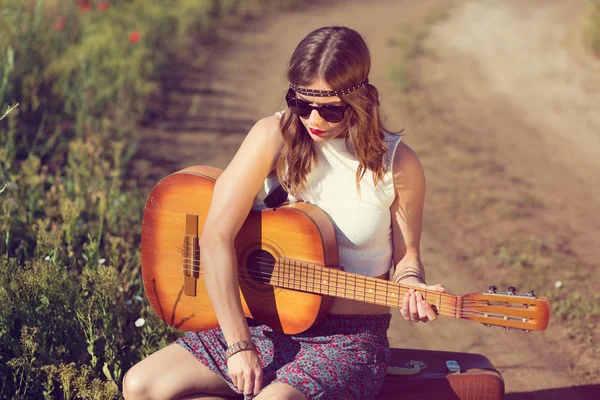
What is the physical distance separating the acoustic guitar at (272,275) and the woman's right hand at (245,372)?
0.24 m

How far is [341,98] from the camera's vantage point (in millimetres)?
2891

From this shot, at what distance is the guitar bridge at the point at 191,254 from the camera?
3246 mm

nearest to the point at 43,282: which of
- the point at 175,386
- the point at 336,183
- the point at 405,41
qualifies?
the point at 175,386

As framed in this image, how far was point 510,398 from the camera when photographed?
3754 mm

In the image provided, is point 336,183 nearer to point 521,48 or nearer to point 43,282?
point 43,282

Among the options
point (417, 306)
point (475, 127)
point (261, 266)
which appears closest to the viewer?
point (417, 306)

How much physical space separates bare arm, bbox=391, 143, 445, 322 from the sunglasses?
0.29 m

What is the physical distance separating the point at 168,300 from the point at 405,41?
6932 millimetres

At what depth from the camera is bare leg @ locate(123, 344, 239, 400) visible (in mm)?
2914

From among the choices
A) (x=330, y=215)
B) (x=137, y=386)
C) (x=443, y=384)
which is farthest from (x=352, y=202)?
(x=137, y=386)

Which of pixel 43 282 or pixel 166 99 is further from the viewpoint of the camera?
pixel 166 99

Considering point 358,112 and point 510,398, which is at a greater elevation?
point 358,112

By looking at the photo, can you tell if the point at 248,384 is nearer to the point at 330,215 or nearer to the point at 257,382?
the point at 257,382

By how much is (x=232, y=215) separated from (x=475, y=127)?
4.76m
